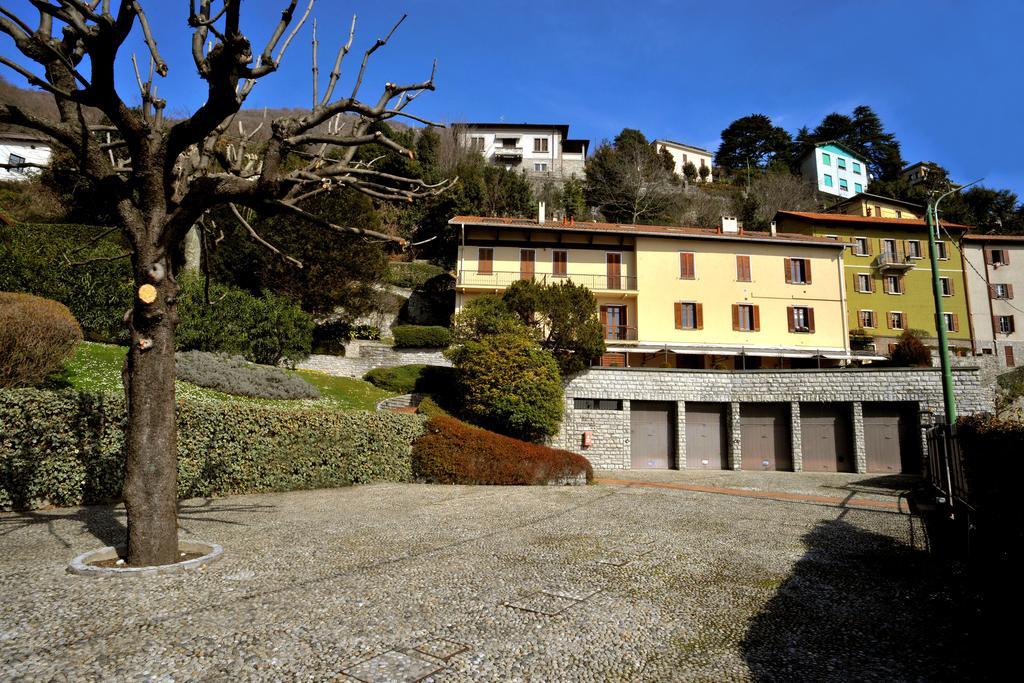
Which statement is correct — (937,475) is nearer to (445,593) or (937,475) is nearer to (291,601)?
(445,593)

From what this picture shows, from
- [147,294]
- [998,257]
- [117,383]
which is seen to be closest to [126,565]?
[147,294]

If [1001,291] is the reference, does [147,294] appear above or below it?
below

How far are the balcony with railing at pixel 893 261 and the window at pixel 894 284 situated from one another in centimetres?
68

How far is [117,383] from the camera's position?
57.9ft

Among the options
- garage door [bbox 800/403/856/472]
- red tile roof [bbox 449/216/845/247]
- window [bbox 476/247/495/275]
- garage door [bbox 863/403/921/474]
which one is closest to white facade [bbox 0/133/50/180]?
window [bbox 476/247/495/275]

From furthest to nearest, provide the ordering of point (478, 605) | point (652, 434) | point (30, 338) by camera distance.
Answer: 1. point (652, 434)
2. point (30, 338)
3. point (478, 605)

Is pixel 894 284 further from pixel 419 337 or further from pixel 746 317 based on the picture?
pixel 419 337

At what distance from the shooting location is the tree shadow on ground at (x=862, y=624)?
4.48m

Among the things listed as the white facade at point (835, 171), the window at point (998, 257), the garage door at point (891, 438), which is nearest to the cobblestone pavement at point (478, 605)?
the garage door at point (891, 438)

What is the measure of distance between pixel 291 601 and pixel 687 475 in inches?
863

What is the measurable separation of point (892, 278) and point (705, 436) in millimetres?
23640

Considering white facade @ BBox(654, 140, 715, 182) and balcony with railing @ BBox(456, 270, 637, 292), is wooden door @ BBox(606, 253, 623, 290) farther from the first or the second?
white facade @ BBox(654, 140, 715, 182)

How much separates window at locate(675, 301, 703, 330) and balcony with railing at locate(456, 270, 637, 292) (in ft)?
9.43

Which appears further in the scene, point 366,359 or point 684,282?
point 684,282
